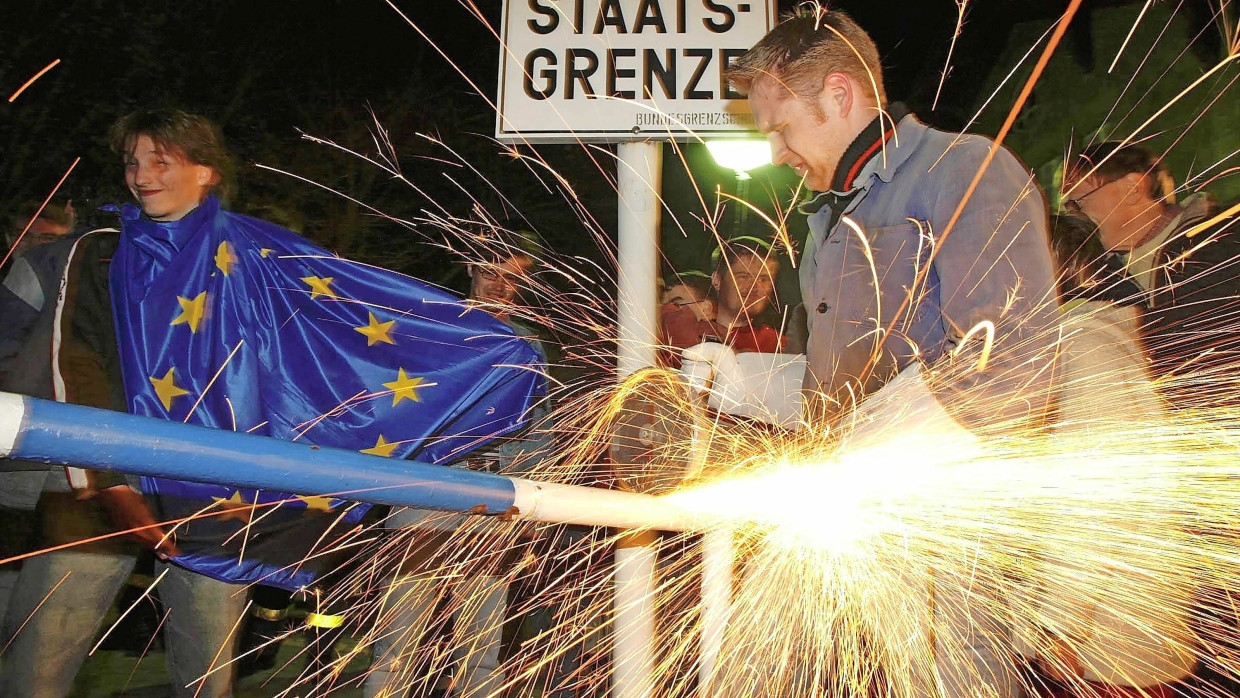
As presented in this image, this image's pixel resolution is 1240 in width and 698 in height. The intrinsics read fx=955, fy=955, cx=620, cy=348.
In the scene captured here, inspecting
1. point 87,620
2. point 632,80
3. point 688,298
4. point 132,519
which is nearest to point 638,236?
point 632,80

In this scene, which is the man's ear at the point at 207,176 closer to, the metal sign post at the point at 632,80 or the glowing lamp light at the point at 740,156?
the metal sign post at the point at 632,80

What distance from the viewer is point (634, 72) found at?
137 inches

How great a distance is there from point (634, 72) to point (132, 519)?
2.32 meters

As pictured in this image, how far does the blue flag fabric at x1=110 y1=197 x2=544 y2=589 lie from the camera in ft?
10.8

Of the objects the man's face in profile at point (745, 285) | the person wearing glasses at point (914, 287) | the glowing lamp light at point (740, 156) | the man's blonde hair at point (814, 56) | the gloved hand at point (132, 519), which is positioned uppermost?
the glowing lamp light at point (740, 156)

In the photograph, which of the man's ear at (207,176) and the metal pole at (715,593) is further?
the man's ear at (207,176)

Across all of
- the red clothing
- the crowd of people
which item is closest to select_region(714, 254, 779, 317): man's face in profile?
the red clothing

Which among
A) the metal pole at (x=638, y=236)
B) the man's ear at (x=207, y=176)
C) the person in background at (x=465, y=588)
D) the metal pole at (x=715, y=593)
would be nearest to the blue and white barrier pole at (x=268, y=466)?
the metal pole at (x=715, y=593)

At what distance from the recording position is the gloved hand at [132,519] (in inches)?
124

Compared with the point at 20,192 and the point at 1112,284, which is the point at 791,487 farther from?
the point at 20,192

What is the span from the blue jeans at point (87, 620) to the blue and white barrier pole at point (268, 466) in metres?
1.69

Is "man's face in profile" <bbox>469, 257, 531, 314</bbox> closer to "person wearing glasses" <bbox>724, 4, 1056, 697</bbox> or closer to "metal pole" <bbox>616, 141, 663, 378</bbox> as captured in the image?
"metal pole" <bbox>616, 141, 663, 378</bbox>

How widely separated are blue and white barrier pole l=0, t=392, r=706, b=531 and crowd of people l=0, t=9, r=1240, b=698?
86cm

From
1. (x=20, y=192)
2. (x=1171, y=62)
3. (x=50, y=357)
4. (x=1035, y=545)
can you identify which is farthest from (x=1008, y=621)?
(x=20, y=192)
